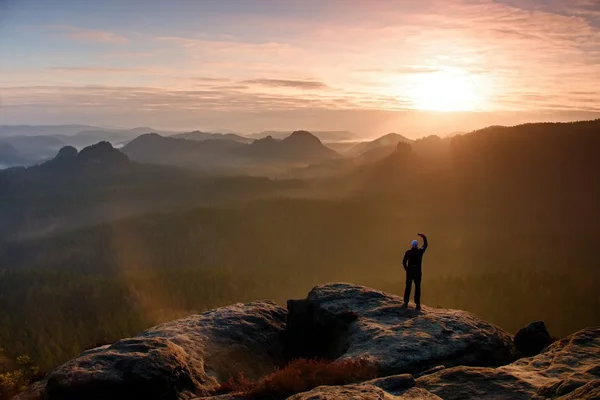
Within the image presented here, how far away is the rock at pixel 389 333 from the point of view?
24298 millimetres

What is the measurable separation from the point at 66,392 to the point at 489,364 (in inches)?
878

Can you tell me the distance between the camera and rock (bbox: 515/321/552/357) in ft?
95.3

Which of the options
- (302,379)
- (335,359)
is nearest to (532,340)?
(335,359)

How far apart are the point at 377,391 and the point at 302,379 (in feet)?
12.5

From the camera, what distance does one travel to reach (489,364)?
25.5 m

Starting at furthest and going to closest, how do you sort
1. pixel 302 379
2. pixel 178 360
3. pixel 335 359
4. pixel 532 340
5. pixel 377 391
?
pixel 532 340
pixel 335 359
pixel 178 360
pixel 302 379
pixel 377 391

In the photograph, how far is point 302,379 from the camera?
19.9 metres

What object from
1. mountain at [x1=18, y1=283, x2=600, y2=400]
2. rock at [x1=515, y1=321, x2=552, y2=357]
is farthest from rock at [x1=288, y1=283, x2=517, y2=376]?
rock at [x1=515, y1=321, x2=552, y2=357]

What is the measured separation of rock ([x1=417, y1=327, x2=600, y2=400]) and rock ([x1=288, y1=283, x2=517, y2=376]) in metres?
2.92

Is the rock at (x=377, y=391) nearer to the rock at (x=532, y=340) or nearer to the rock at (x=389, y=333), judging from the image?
the rock at (x=389, y=333)

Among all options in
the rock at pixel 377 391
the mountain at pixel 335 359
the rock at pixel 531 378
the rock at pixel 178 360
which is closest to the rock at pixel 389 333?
the mountain at pixel 335 359

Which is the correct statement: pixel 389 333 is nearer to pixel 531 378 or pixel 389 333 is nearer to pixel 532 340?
pixel 531 378

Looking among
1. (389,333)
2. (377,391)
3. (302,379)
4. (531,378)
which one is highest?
(377,391)

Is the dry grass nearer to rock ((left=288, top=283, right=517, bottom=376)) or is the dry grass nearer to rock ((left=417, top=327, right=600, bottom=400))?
rock ((left=288, top=283, right=517, bottom=376))
